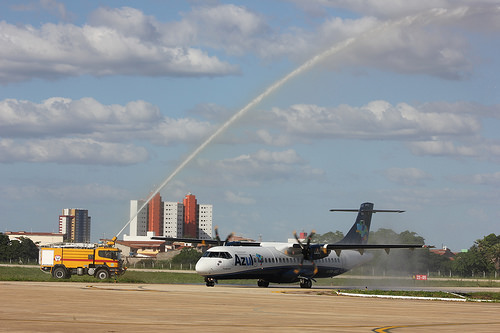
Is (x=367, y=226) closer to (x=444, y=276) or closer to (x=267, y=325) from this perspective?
(x=444, y=276)

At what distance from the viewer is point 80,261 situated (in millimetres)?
53250

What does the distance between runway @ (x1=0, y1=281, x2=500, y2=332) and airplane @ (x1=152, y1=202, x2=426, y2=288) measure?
15.2 meters

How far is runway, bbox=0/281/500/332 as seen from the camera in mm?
20062

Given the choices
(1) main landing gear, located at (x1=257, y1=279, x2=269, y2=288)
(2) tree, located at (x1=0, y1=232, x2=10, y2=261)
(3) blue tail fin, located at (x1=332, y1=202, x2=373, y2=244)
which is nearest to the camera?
(1) main landing gear, located at (x1=257, y1=279, x2=269, y2=288)

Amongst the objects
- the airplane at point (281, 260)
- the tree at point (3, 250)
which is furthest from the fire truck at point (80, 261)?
the tree at point (3, 250)

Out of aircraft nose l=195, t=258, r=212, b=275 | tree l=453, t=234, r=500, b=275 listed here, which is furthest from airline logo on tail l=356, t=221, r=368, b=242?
tree l=453, t=234, r=500, b=275

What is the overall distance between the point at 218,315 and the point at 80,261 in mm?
30948

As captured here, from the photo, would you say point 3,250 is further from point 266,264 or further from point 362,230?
point 266,264

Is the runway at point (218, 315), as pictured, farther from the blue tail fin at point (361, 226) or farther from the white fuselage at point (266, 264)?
the blue tail fin at point (361, 226)

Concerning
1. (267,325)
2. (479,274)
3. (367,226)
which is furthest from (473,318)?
(479,274)

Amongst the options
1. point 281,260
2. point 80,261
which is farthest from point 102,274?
point 281,260

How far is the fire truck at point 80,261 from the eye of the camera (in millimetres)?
53062

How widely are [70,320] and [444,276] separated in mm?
A: 72612

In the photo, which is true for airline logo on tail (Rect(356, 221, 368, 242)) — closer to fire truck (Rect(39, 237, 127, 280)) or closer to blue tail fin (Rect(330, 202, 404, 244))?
blue tail fin (Rect(330, 202, 404, 244))
